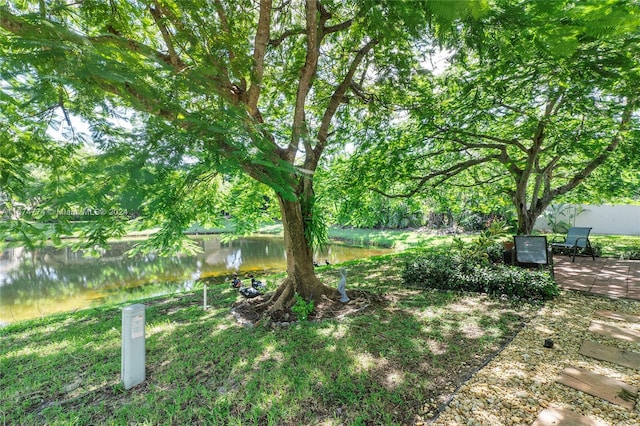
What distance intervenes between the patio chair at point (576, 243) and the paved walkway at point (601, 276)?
0.30 metres

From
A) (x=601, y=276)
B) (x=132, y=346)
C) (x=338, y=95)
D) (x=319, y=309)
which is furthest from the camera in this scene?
(x=601, y=276)

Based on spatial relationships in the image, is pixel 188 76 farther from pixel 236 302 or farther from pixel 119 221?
pixel 236 302

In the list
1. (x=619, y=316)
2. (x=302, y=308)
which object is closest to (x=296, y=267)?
A: (x=302, y=308)

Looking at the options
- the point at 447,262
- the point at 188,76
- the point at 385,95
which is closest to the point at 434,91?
the point at 385,95

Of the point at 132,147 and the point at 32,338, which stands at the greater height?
the point at 132,147

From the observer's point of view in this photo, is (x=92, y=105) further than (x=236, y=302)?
No

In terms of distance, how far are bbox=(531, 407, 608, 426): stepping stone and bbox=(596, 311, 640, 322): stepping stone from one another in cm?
304

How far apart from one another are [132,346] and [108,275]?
10.9m

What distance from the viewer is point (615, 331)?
12.6 feet

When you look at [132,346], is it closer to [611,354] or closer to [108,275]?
[611,354]

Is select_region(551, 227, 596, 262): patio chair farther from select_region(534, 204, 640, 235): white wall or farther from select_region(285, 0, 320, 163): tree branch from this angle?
select_region(534, 204, 640, 235): white wall

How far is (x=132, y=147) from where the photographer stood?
2115mm

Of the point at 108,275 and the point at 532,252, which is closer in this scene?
the point at 532,252

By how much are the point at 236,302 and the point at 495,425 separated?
16.1ft
